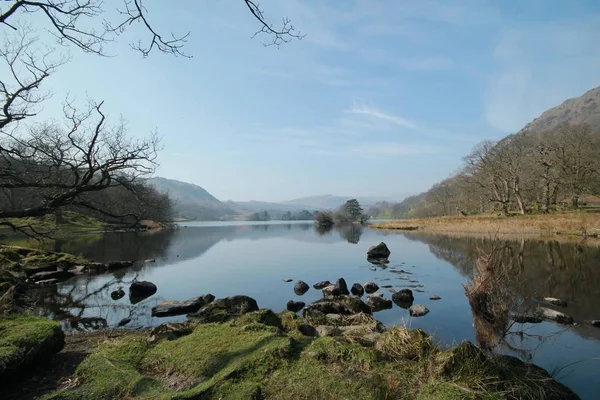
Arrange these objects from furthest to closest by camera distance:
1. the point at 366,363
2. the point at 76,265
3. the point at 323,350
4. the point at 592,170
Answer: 1. the point at 592,170
2. the point at 76,265
3. the point at 323,350
4. the point at 366,363

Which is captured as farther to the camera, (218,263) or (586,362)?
(218,263)

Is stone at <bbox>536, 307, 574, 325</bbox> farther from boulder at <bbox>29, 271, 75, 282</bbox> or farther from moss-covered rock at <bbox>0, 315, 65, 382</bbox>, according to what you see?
boulder at <bbox>29, 271, 75, 282</bbox>

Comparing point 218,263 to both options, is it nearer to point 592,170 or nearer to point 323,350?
point 323,350

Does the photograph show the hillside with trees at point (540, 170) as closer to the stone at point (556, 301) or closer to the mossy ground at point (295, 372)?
the stone at point (556, 301)

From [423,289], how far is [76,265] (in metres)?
25.2

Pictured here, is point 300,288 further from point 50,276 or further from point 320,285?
point 50,276

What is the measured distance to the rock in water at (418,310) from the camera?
13500 millimetres

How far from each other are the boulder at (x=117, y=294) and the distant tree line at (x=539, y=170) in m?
55.6

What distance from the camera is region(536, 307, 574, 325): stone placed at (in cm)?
1145

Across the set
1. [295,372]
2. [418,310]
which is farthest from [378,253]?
[295,372]

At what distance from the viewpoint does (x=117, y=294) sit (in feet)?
59.6

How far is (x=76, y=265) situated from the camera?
25828 millimetres

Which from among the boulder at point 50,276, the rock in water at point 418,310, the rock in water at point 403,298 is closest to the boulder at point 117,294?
the boulder at point 50,276

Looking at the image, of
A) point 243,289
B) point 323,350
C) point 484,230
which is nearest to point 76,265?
point 243,289
